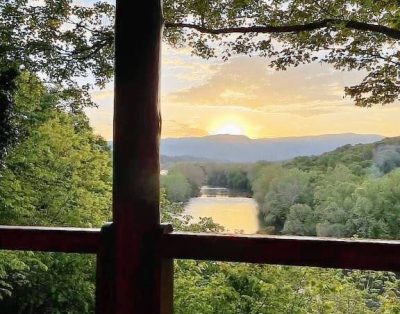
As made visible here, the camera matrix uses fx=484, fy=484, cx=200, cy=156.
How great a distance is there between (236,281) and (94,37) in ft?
10.2

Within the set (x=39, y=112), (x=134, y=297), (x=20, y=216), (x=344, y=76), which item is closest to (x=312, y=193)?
(x=344, y=76)

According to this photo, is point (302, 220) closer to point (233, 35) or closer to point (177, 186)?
point (177, 186)

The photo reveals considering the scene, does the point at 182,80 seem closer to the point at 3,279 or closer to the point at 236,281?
Answer: the point at 236,281

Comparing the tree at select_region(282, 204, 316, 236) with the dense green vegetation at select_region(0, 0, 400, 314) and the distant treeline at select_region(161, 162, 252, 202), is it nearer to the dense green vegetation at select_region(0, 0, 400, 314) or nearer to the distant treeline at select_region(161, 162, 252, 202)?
the dense green vegetation at select_region(0, 0, 400, 314)

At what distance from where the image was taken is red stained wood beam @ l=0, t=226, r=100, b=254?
4.65ft

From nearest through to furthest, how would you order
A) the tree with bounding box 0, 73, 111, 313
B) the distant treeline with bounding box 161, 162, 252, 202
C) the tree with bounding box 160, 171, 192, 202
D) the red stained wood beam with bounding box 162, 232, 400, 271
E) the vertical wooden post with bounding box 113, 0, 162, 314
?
the red stained wood beam with bounding box 162, 232, 400, 271 < the vertical wooden post with bounding box 113, 0, 162, 314 < the distant treeline with bounding box 161, 162, 252, 202 < the tree with bounding box 160, 171, 192, 202 < the tree with bounding box 0, 73, 111, 313

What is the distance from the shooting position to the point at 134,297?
141cm

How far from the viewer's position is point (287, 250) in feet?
4.07

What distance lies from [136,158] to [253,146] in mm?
2256

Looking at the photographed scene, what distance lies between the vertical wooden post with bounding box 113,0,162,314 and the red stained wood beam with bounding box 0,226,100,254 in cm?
8

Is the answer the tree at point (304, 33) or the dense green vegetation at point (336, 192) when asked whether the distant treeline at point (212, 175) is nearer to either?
the dense green vegetation at point (336, 192)

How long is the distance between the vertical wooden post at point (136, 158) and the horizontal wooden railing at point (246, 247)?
7 centimetres

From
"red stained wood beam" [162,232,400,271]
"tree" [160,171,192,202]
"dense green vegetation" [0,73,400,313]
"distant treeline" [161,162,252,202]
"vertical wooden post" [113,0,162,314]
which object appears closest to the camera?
"red stained wood beam" [162,232,400,271]

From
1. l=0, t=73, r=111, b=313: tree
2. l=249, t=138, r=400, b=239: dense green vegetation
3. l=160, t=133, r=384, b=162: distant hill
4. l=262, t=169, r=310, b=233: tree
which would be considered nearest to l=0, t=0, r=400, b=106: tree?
l=160, t=133, r=384, b=162: distant hill
